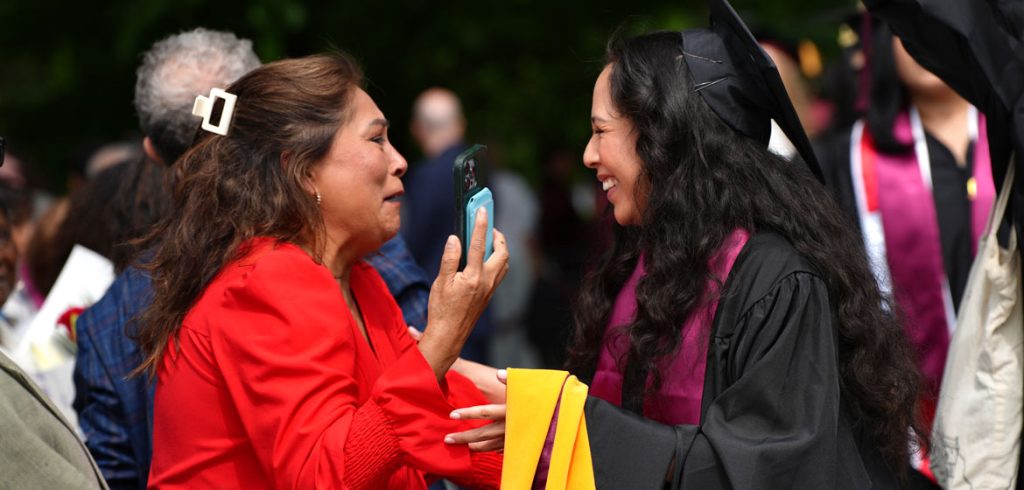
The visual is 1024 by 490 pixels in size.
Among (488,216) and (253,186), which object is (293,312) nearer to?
(253,186)

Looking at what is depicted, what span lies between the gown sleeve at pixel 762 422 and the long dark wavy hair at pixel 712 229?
5.1 inches

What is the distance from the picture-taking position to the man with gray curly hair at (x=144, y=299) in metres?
3.59

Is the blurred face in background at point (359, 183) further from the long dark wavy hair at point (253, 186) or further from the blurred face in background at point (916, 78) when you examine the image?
the blurred face in background at point (916, 78)

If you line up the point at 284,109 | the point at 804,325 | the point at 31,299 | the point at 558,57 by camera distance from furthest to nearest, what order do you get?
1. the point at 558,57
2. the point at 31,299
3. the point at 284,109
4. the point at 804,325

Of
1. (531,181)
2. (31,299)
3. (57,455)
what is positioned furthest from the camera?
(531,181)

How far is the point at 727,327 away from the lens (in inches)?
115

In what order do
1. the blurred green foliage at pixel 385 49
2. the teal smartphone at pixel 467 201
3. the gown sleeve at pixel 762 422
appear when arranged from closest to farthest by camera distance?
the gown sleeve at pixel 762 422 < the teal smartphone at pixel 467 201 < the blurred green foliage at pixel 385 49

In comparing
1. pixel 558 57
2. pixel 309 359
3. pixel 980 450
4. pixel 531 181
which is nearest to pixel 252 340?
pixel 309 359

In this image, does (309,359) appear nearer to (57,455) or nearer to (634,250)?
(57,455)

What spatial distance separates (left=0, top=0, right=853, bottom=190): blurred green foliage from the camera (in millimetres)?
7105

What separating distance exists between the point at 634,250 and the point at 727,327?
0.57 meters

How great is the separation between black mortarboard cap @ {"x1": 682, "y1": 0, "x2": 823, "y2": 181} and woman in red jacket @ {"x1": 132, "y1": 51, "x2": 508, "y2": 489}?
24.2 inches

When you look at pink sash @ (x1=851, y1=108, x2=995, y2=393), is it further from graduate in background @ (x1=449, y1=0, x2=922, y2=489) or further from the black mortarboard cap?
the black mortarboard cap

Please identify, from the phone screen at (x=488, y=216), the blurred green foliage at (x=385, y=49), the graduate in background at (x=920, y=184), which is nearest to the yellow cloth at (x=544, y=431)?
the phone screen at (x=488, y=216)
